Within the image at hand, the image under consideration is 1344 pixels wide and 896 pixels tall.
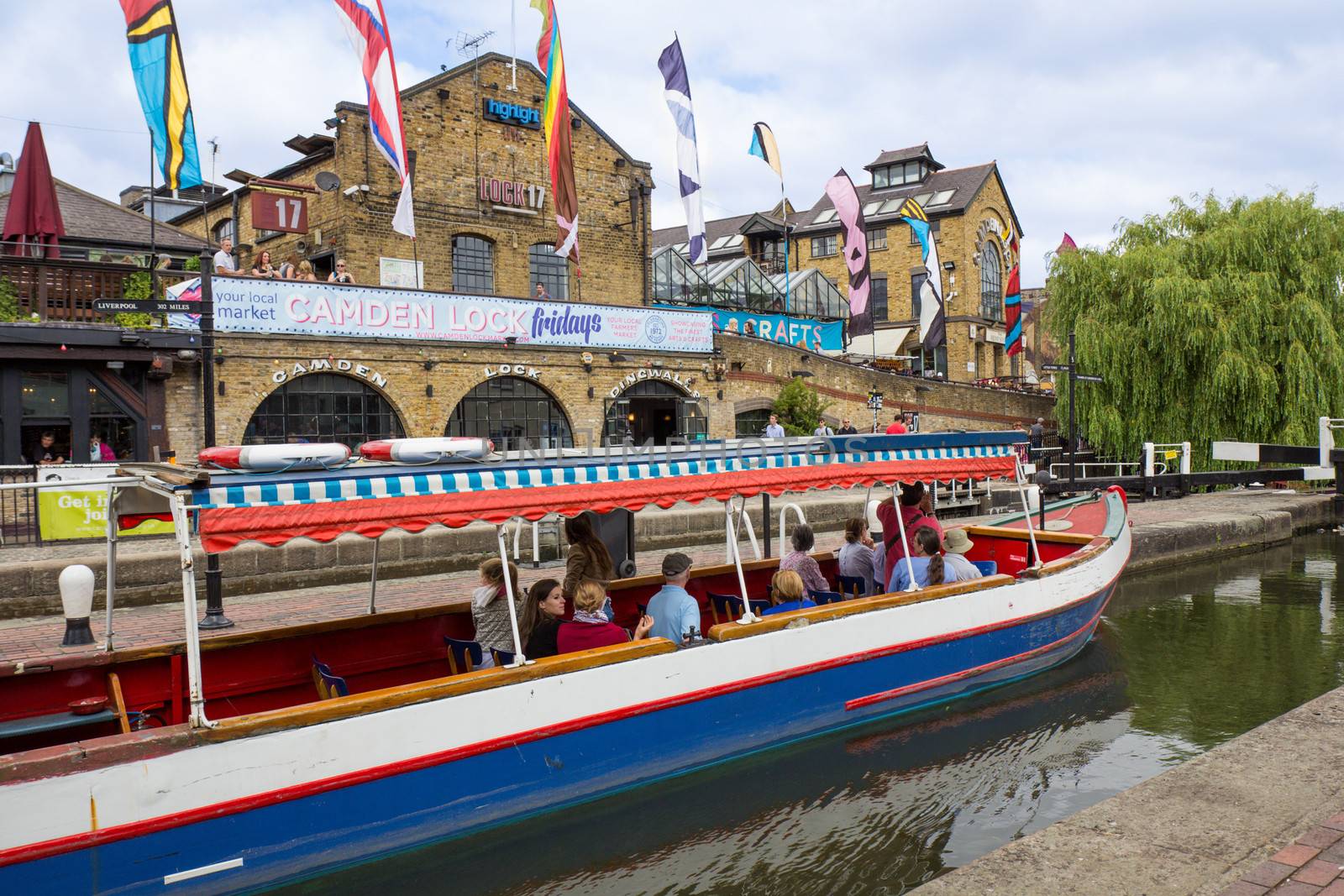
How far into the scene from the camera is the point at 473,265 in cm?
2395

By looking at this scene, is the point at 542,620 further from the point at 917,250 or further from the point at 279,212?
the point at 917,250

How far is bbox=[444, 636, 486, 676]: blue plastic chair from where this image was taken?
262 inches

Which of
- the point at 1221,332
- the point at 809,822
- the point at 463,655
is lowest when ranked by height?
the point at 809,822

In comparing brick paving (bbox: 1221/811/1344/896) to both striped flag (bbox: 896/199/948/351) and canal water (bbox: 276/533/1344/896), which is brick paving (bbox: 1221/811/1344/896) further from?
striped flag (bbox: 896/199/948/351)

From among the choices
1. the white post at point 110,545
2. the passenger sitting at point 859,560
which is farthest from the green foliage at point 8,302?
the passenger sitting at point 859,560

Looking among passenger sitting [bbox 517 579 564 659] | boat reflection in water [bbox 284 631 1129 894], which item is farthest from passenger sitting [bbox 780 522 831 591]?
passenger sitting [bbox 517 579 564 659]

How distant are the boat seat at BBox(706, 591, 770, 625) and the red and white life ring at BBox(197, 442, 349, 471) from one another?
3.68m

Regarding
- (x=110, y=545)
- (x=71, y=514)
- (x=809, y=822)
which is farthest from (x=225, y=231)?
(x=809, y=822)

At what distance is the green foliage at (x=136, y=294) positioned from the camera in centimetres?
1625

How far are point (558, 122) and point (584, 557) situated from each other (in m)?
14.7

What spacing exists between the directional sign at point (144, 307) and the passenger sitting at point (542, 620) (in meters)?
4.89

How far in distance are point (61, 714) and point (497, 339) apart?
1571 cm

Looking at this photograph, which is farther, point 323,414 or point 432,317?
point 432,317

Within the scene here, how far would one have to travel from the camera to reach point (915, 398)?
30.8 meters
